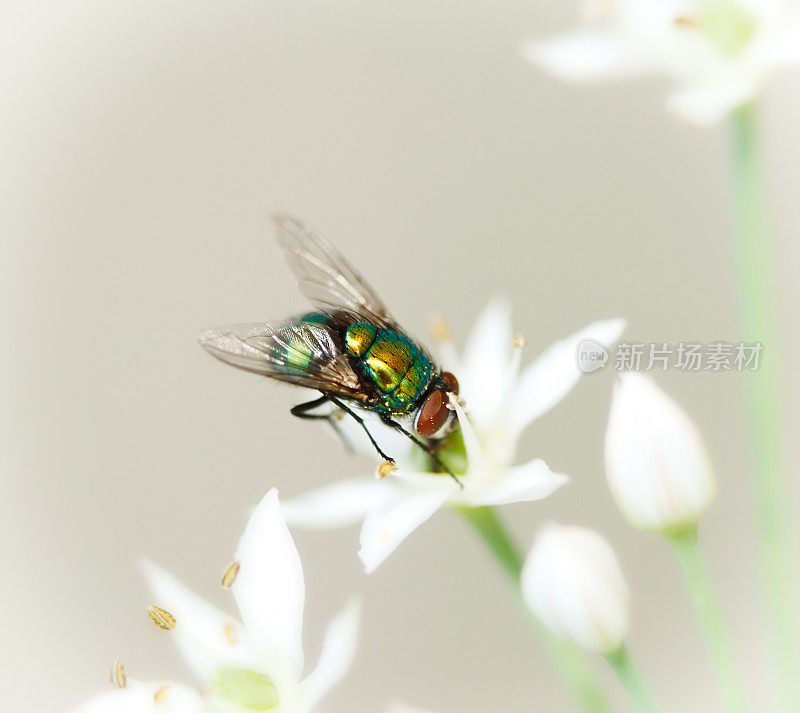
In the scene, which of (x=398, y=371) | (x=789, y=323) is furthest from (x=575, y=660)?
(x=789, y=323)

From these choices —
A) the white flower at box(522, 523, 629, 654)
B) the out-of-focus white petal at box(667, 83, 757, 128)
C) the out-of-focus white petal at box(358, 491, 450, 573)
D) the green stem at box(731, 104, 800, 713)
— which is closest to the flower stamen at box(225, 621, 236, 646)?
the out-of-focus white petal at box(358, 491, 450, 573)

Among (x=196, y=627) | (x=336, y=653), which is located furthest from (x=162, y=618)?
(x=336, y=653)

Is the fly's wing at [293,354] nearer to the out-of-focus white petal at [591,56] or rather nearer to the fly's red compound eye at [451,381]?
the fly's red compound eye at [451,381]

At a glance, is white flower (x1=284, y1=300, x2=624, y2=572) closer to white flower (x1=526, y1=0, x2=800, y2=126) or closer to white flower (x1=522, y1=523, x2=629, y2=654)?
white flower (x1=522, y1=523, x2=629, y2=654)

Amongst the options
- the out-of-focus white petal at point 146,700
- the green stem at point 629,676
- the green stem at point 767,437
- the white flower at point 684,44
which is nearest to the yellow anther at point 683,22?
the white flower at point 684,44

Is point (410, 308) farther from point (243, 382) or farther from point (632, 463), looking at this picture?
point (632, 463)

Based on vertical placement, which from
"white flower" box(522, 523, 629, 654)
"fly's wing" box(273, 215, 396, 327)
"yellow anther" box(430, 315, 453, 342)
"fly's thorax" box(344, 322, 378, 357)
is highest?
"fly's wing" box(273, 215, 396, 327)
